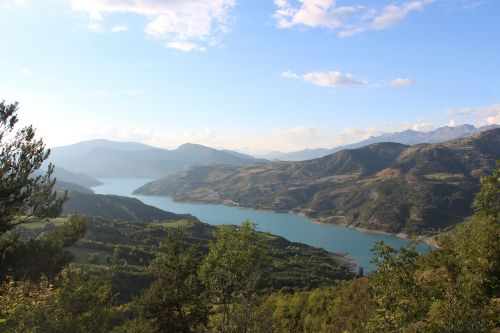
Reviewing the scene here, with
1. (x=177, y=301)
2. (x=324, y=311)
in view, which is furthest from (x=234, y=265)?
(x=324, y=311)

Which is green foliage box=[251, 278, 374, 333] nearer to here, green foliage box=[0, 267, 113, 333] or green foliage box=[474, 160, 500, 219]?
green foliage box=[474, 160, 500, 219]

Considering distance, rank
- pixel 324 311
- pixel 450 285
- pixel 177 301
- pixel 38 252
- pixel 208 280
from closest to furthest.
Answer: pixel 450 285 < pixel 208 280 < pixel 38 252 < pixel 177 301 < pixel 324 311

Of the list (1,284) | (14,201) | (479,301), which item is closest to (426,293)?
(479,301)

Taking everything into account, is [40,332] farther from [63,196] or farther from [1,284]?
[63,196]

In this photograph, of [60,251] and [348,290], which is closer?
[60,251]

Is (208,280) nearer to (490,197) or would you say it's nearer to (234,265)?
(234,265)

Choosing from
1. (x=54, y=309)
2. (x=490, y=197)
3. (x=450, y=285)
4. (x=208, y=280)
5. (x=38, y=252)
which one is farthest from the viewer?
(x=38, y=252)
